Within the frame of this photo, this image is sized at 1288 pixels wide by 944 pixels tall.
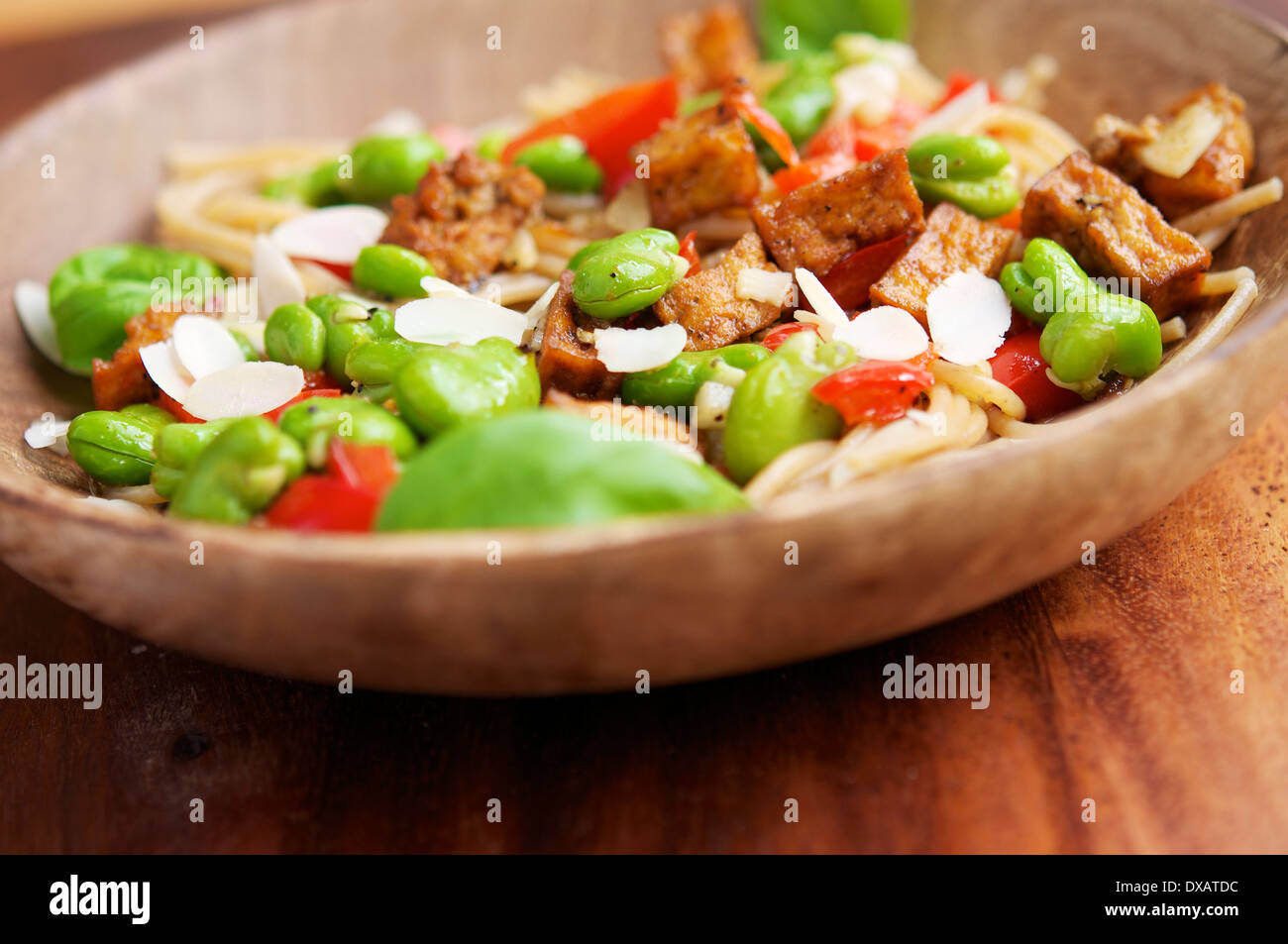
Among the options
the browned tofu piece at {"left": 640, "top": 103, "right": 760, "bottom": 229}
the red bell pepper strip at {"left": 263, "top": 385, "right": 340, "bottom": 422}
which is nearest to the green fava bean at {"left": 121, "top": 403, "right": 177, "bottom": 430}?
the red bell pepper strip at {"left": 263, "top": 385, "right": 340, "bottom": 422}

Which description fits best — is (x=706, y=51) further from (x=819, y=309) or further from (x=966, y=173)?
(x=819, y=309)

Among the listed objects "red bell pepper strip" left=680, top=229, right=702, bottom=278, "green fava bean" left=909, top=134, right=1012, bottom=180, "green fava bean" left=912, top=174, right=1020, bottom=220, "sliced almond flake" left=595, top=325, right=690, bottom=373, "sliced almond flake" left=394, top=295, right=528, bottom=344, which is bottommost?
"sliced almond flake" left=595, top=325, right=690, bottom=373

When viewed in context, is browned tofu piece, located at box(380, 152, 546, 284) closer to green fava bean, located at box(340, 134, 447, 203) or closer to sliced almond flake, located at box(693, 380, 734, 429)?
green fava bean, located at box(340, 134, 447, 203)

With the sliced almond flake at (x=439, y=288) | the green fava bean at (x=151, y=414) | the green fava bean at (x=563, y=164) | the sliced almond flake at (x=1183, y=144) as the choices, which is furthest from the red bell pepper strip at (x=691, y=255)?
Result: the green fava bean at (x=151, y=414)

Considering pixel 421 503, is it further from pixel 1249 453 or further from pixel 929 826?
pixel 1249 453

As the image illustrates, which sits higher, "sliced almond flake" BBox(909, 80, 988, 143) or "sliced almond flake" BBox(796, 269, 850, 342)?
"sliced almond flake" BBox(909, 80, 988, 143)

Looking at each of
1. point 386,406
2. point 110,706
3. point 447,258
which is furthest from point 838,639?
point 447,258
